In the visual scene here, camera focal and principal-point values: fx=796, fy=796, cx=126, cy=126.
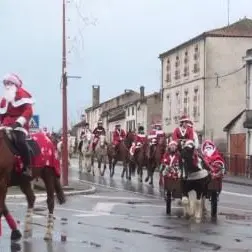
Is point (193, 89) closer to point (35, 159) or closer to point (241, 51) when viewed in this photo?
point (241, 51)

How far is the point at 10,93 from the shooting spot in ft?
38.9

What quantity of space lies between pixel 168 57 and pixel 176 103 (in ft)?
14.5

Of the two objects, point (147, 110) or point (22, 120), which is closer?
point (22, 120)

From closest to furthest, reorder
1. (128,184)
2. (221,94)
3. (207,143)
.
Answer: (207,143)
(128,184)
(221,94)

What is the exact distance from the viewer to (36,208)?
18.5 metres

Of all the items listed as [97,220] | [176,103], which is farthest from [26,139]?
[176,103]

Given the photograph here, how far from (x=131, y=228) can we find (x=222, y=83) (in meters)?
46.1

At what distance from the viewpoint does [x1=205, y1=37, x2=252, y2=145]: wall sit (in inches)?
2341

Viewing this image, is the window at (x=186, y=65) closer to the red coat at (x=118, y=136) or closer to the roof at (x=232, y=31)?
the roof at (x=232, y=31)

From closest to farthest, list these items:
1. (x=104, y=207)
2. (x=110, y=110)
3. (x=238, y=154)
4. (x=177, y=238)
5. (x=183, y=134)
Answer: (x=177, y=238), (x=183, y=134), (x=104, y=207), (x=238, y=154), (x=110, y=110)

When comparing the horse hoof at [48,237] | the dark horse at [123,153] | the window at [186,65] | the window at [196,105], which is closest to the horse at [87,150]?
the dark horse at [123,153]

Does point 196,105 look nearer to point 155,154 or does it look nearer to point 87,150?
point 87,150

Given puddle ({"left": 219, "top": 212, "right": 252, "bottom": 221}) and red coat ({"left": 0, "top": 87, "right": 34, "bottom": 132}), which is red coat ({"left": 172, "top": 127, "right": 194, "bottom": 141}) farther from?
red coat ({"left": 0, "top": 87, "right": 34, "bottom": 132})

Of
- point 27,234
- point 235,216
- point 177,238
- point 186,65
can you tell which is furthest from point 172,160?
point 186,65
